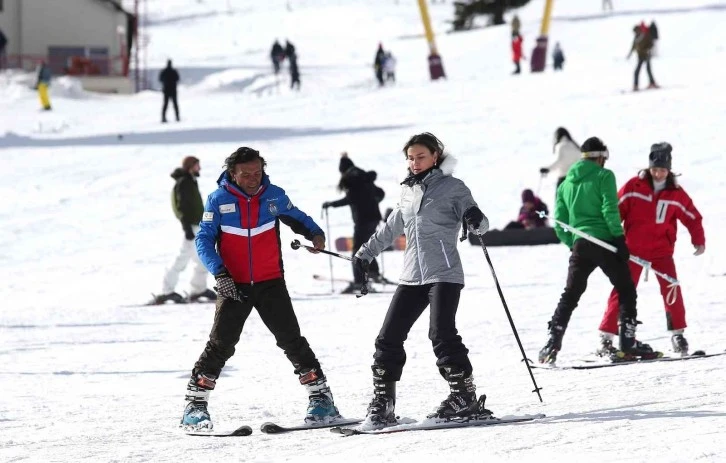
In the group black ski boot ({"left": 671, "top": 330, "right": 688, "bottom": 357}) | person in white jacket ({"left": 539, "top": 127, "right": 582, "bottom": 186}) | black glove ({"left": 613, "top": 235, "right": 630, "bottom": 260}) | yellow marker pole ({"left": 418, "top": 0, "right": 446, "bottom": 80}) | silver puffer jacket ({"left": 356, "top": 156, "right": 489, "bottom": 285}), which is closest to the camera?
silver puffer jacket ({"left": 356, "top": 156, "right": 489, "bottom": 285})

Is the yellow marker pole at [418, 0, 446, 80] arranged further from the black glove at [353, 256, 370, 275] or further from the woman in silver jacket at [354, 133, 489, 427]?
the woman in silver jacket at [354, 133, 489, 427]

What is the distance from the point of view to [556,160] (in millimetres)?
15703

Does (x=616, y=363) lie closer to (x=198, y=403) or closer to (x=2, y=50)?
(x=198, y=403)

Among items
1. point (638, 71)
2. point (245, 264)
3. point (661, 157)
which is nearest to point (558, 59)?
point (638, 71)

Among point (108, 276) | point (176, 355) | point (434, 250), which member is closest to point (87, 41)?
point (108, 276)

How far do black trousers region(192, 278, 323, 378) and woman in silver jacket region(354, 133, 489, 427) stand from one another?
1.61 feet

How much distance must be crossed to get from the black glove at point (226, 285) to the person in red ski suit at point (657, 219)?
3358 millimetres

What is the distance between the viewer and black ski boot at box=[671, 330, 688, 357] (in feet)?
30.0

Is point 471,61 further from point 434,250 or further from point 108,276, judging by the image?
point 434,250

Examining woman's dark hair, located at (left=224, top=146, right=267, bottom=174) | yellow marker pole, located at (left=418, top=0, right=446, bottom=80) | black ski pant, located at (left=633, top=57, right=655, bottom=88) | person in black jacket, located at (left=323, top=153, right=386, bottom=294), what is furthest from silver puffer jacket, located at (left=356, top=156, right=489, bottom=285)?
yellow marker pole, located at (left=418, top=0, right=446, bottom=80)

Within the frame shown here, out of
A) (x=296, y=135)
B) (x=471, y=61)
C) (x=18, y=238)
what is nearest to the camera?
(x=18, y=238)

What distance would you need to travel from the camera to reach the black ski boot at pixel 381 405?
6711 millimetres

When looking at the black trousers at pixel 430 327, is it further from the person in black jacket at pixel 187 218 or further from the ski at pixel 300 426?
the person in black jacket at pixel 187 218

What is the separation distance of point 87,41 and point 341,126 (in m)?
22.3
